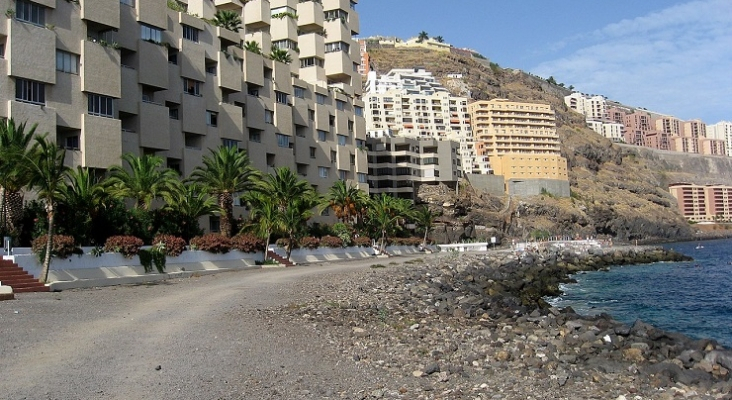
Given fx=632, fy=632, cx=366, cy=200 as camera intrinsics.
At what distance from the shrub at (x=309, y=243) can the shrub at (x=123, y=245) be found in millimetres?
21723

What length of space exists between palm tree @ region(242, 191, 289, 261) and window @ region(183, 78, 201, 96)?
1064 cm

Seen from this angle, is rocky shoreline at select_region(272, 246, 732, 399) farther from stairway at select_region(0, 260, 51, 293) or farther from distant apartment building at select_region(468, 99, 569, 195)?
distant apartment building at select_region(468, 99, 569, 195)

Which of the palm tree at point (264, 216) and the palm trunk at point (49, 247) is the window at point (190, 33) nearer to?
the palm tree at point (264, 216)

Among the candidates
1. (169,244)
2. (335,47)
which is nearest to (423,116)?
(335,47)

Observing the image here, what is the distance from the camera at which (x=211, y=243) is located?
42.2m

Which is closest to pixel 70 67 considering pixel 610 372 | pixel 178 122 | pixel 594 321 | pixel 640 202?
pixel 178 122

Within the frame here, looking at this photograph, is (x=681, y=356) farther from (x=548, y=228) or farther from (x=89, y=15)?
(x=548, y=228)

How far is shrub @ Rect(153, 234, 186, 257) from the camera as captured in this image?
3762 cm

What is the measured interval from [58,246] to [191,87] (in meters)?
28.9

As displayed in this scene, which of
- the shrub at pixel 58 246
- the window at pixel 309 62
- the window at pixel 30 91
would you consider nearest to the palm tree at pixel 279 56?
the window at pixel 309 62

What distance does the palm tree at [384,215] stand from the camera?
71750mm

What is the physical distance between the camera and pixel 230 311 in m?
20.2

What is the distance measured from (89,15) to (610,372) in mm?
41771

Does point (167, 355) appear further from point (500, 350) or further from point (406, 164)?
point (406, 164)
